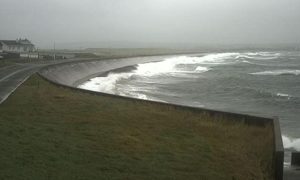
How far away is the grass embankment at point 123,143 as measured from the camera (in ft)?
37.9

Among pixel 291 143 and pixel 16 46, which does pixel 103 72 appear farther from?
pixel 16 46

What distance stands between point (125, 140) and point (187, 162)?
2.87 meters

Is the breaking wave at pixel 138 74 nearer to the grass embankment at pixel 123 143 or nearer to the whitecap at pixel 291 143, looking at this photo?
the grass embankment at pixel 123 143

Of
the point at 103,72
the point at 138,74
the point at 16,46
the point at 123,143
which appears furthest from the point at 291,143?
the point at 16,46

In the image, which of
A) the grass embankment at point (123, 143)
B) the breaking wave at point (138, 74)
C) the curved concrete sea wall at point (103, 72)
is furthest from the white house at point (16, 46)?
the grass embankment at point (123, 143)

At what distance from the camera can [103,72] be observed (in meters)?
68.8

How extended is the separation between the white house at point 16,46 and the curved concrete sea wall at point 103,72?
29.8m

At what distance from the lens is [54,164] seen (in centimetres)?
1150

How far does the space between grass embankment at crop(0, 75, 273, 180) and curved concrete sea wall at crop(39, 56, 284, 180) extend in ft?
1.23

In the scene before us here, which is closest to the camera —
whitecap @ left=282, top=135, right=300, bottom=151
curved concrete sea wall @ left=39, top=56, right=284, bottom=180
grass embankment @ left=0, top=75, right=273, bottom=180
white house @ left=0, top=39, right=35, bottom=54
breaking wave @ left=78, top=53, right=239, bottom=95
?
grass embankment @ left=0, top=75, right=273, bottom=180

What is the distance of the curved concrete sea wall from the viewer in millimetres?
13473

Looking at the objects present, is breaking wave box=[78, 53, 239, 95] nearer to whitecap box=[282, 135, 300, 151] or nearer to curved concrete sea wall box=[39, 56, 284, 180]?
curved concrete sea wall box=[39, 56, 284, 180]

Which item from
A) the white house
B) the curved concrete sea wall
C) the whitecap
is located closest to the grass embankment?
the curved concrete sea wall

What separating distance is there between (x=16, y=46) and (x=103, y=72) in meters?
51.8
